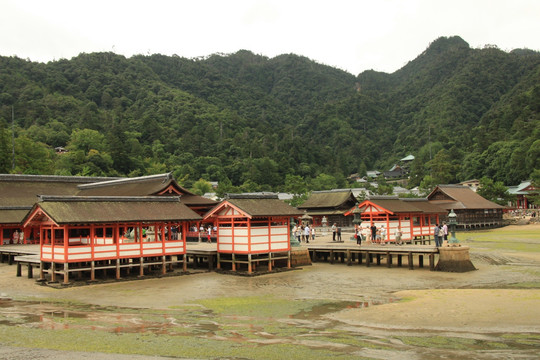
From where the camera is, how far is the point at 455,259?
2606cm

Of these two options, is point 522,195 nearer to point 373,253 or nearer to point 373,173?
point 373,173

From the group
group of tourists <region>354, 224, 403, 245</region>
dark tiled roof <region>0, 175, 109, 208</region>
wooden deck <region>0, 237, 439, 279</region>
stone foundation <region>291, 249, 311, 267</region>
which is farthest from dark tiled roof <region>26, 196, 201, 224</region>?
dark tiled roof <region>0, 175, 109, 208</region>

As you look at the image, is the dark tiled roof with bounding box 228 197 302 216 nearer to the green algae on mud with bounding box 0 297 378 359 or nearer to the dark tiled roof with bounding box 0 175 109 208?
the green algae on mud with bounding box 0 297 378 359

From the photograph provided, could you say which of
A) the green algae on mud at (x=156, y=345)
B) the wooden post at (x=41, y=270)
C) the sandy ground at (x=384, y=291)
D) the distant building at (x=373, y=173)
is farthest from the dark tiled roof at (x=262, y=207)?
the distant building at (x=373, y=173)

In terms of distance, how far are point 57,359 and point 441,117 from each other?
125m

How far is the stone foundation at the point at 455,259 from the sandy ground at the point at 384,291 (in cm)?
59

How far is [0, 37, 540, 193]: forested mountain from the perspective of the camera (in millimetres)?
81812

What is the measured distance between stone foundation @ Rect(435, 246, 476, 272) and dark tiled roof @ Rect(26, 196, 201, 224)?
1309 centimetres

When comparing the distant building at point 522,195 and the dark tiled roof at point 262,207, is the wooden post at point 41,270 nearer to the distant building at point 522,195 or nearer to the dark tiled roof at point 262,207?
the dark tiled roof at point 262,207

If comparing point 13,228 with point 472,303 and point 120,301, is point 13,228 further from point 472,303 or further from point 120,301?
point 472,303

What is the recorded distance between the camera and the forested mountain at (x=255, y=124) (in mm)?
81812

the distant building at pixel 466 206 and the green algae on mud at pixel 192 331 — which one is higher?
the distant building at pixel 466 206

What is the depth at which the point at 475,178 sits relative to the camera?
290 feet

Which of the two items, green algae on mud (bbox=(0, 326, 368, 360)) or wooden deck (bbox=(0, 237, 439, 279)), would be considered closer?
green algae on mud (bbox=(0, 326, 368, 360))
